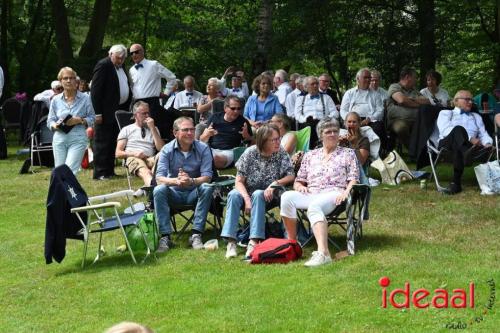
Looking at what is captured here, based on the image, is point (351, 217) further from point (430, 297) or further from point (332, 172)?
point (430, 297)

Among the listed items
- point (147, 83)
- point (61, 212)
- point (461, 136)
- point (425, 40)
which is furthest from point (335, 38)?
point (61, 212)

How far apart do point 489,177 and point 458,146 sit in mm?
490

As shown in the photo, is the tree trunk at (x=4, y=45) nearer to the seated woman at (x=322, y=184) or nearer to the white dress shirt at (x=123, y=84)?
the white dress shirt at (x=123, y=84)

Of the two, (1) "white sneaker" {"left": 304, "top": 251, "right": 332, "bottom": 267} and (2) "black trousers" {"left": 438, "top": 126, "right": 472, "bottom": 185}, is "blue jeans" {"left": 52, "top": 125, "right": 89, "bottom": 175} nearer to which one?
(1) "white sneaker" {"left": 304, "top": 251, "right": 332, "bottom": 267}

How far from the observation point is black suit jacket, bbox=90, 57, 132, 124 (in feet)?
41.9

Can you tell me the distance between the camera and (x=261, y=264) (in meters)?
7.46

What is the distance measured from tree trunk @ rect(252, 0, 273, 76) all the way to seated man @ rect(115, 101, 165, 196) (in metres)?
7.26

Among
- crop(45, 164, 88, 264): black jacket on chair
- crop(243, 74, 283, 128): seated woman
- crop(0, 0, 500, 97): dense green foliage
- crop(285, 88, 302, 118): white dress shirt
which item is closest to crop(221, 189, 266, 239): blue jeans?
crop(45, 164, 88, 264): black jacket on chair

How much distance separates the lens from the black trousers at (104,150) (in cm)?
1305

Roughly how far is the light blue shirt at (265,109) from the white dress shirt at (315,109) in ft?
1.36

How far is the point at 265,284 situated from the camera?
6.75 m

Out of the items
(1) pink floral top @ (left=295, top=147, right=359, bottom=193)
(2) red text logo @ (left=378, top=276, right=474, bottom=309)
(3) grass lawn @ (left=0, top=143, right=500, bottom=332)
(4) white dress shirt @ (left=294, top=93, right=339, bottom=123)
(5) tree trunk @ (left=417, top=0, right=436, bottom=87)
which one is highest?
(5) tree trunk @ (left=417, top=0, right=436, bottom=87)

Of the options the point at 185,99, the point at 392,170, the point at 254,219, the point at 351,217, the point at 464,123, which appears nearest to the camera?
the point at 351,217

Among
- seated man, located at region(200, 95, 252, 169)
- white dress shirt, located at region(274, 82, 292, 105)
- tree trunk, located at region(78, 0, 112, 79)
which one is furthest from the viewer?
tree trunk, located at region(78, 0, 112, 79)
